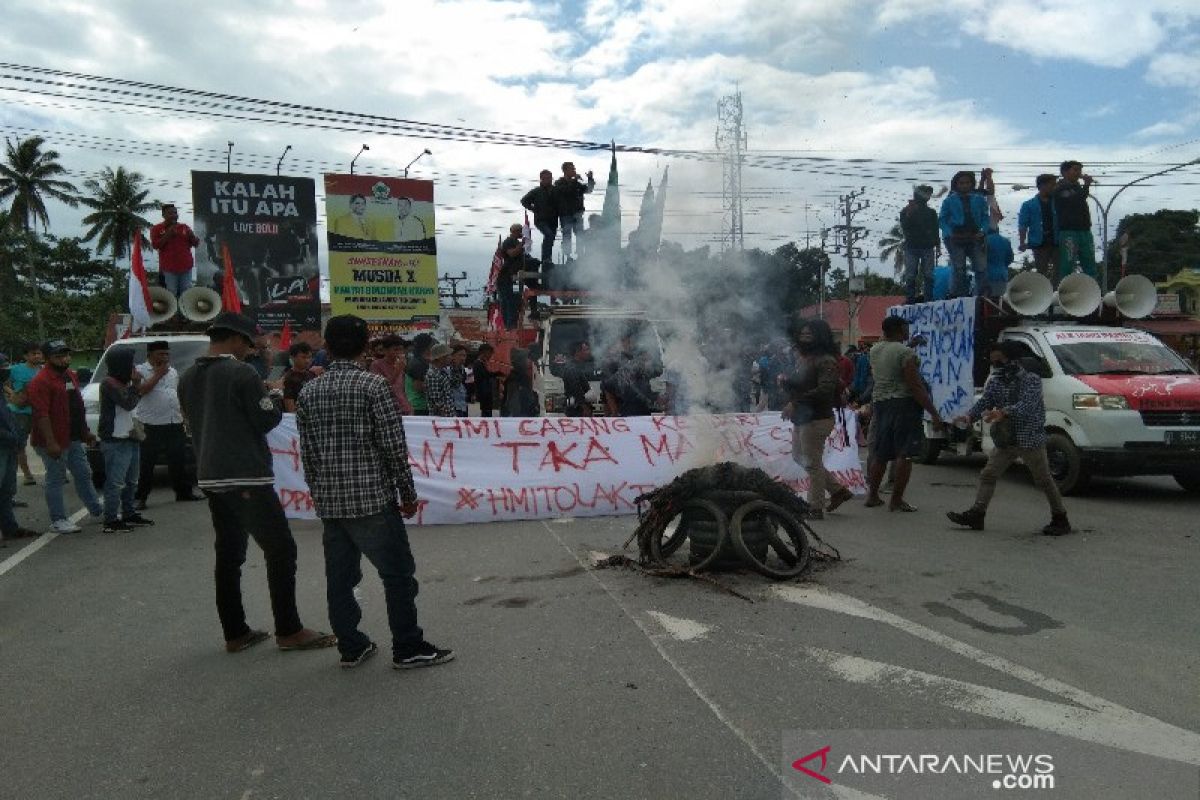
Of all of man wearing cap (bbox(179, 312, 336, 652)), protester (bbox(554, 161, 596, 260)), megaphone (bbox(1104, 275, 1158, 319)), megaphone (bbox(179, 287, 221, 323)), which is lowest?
man wearing cap (bbox(179, 312, 336, 652))

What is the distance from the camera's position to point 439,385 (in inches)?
406

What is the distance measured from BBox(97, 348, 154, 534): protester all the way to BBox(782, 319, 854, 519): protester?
20.6 feet

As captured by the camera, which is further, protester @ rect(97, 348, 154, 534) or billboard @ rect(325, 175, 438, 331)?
→ billboard @ rect(325, 175, 438, 331)

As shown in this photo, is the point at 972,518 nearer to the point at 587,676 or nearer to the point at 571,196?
the point at 587,676

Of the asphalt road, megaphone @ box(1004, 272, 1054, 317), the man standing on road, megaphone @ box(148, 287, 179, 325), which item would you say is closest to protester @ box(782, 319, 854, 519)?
the asphalt road

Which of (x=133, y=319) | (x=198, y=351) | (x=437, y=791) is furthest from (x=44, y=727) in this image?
(x=133, y=319)

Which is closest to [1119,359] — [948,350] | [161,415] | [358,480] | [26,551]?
[948,350]

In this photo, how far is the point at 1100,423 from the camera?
8930mm

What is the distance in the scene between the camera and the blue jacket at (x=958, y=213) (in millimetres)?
12023

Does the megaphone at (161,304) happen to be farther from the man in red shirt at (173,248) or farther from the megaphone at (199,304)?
the man in red shirt at (173,248)

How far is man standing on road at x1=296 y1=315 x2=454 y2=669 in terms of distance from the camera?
162 inches

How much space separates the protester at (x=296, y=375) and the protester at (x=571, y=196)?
5.01m

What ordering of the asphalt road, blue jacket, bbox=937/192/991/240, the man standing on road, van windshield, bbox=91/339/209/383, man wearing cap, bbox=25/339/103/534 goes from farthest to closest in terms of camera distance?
blue jacket, bbox=937/192/991/240
van windshield, bbox=91/339/209/383
man wearing cap, bbox=25/339/103/534
the man standing on road
the asphalt road

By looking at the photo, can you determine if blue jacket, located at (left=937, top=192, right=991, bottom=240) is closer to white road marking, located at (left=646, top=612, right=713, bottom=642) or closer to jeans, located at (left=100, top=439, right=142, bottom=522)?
white road marking, located at (left=646, top=612, right=713, bottom=642)
